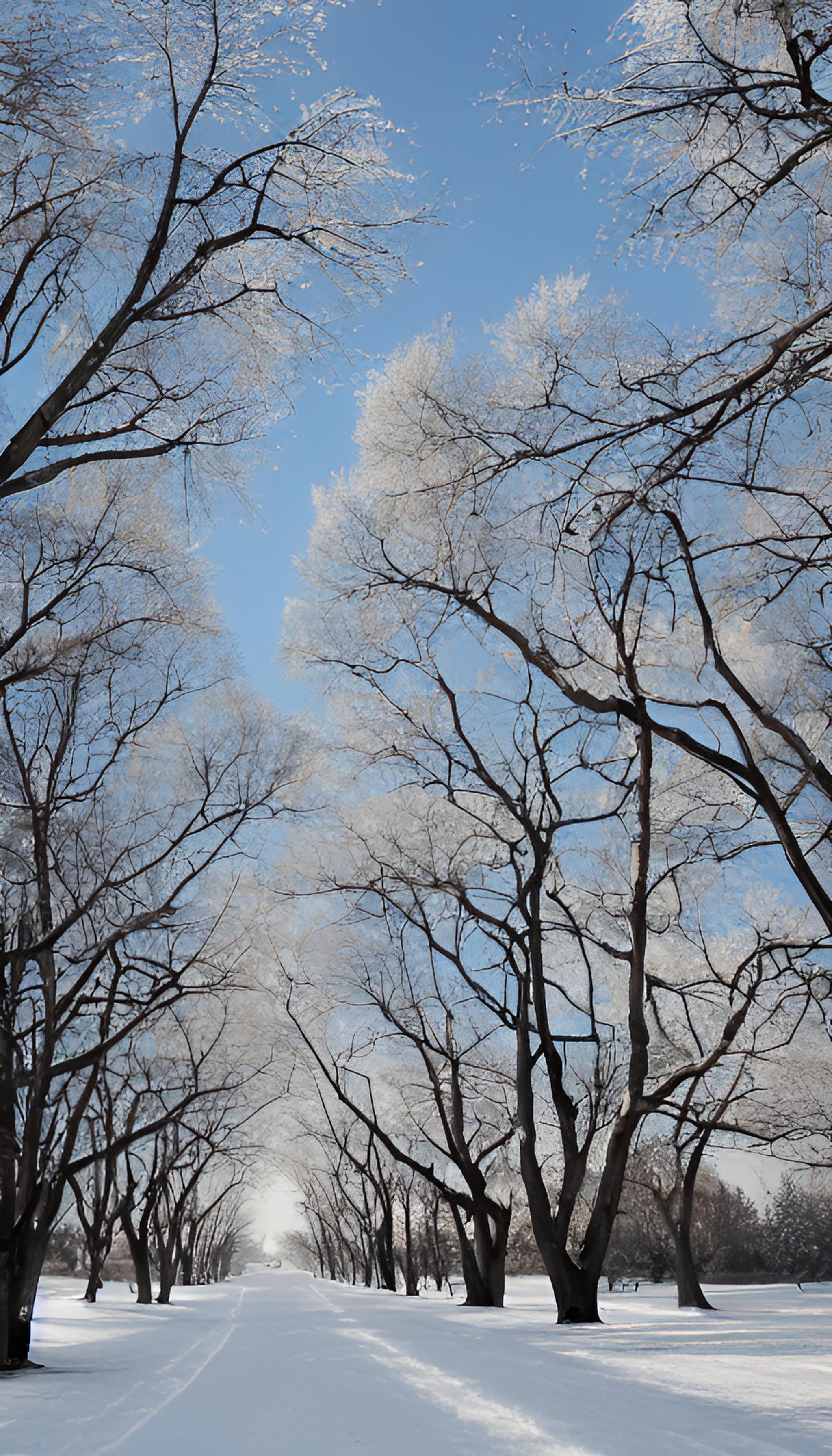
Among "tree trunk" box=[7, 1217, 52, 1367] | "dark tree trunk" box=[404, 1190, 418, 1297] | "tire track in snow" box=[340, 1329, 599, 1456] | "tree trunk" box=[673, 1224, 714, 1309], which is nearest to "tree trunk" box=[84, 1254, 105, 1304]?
"dark tree trunk" box=[404, 1190, 418, 1297]

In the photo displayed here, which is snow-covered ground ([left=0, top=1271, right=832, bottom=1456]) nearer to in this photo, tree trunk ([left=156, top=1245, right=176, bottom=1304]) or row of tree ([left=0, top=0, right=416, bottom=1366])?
row of tree ([left=0, top=0, right=416, bottom=1366])

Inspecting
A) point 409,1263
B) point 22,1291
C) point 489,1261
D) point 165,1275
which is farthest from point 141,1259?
point 22,1291

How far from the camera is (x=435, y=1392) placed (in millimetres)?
5023

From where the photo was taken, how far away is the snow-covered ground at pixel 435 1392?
11.8ft

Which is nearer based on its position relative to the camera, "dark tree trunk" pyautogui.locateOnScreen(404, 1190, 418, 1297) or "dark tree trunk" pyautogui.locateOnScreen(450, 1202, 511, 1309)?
"dark tree trunk" pyautogui.locateOnScreen(450, 1202, 511, 1309)

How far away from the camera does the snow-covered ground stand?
360 centimetres

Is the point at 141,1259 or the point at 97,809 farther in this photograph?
the point at 141,1259

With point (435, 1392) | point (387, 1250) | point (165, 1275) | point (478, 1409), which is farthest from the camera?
point (387, 1250)

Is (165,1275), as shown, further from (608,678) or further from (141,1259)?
(608,678)

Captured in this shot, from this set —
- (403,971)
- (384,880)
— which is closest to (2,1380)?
(384,880)

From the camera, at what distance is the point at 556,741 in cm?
1224

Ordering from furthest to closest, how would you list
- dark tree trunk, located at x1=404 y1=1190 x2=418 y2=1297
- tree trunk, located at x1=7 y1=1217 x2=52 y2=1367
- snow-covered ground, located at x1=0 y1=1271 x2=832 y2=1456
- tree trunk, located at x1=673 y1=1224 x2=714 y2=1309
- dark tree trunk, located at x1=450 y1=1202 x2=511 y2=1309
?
dark tree trunk, located at x1=404 y1=1190 x2=418 y2=1297 < tree trunk, located at x1=673 y1=1224 x2=714 y2=1309 < dark tree trunk, located at x1=450 y1=1202 x2=511 y2=1309 < tree trunk, located at x1=7 y1=1217 x2=52 y2=1367 < snow-covered ground, located at x1=0 y1=1271 x2=832 y2=1456

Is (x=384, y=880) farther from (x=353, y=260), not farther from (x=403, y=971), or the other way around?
(x=353, y=260)

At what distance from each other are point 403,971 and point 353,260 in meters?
12.2
